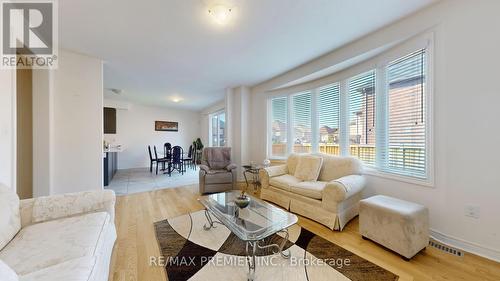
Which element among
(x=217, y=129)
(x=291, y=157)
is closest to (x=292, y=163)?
(x=291, y=157)

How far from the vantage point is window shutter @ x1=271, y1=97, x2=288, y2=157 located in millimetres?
4547

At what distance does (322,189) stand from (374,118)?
138 centimetres

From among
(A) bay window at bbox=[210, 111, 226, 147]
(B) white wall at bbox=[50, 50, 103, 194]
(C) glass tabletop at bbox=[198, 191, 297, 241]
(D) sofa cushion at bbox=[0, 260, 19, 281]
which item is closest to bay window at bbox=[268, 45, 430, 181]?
(C) glass tabletop at bbox=[198, 191, 297, 241]

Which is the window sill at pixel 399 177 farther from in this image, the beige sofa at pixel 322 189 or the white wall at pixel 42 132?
the white wall at pixel 42 132

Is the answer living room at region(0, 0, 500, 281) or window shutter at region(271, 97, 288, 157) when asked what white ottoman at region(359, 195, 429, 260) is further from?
window shutter at region(271, 97, 288, 157)

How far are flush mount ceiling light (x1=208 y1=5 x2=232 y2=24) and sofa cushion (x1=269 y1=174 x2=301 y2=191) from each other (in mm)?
2354

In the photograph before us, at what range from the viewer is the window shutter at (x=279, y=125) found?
4.55 meters

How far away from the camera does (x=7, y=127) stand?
195 centimetres

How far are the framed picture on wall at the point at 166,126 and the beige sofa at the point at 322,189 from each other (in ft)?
19.8

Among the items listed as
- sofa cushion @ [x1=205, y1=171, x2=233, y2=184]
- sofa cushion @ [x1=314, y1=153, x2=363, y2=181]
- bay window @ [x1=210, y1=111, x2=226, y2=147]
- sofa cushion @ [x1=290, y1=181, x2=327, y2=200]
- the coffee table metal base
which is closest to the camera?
the coffee table metal base

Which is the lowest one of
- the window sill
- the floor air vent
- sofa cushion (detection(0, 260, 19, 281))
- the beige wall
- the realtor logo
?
the floor air vent

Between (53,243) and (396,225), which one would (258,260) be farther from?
(53,243)

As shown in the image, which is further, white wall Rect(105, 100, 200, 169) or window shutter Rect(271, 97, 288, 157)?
white wall Rect(105, 100, 200, 169)

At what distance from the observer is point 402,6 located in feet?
6.80
